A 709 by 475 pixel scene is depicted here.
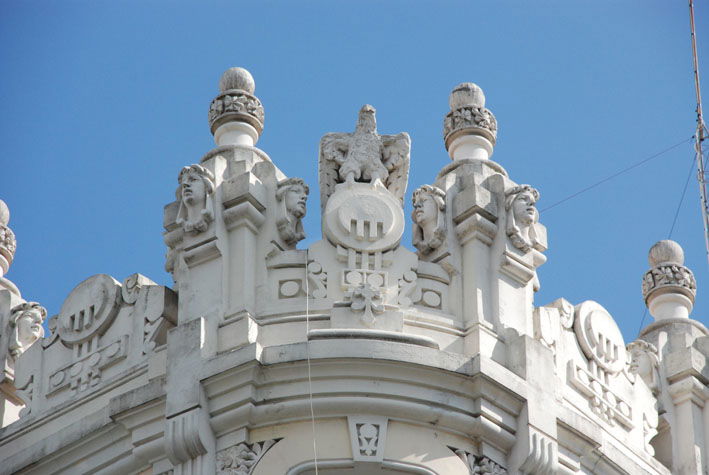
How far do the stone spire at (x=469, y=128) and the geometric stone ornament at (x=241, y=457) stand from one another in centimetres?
550

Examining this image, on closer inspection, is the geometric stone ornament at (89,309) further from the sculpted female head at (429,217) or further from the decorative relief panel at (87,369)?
the sculpted female head at (429,217)

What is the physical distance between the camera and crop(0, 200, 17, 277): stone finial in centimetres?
3631

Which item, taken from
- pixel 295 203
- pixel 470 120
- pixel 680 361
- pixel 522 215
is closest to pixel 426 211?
pixel 522 215

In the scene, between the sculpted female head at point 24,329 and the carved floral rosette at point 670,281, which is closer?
the sculpted female head at point 24,329

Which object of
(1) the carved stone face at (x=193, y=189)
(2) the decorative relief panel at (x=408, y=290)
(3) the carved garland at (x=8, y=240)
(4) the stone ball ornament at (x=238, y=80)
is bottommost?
(2) the decorative relief panel at (x=408, y=290)

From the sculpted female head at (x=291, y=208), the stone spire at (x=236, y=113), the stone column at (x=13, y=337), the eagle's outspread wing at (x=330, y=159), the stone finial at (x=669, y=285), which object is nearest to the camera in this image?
the sculpted female head at (x=291, y=208)

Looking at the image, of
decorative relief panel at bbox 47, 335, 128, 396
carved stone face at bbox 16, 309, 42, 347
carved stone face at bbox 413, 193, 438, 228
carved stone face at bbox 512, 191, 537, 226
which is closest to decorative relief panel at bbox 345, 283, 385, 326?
carved stone face at bbox 413, 193, 438, 228

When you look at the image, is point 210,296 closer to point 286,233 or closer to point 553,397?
point 286,233

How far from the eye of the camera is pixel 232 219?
106 ft

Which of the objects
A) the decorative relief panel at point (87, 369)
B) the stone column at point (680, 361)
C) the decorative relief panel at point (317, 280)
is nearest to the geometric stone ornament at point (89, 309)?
the decorative relief panel at point (87, 369)

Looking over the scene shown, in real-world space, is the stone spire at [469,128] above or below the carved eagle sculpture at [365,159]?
above

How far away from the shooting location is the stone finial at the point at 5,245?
119 feet

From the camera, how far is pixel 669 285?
119 feet

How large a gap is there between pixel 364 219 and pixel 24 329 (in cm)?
550
